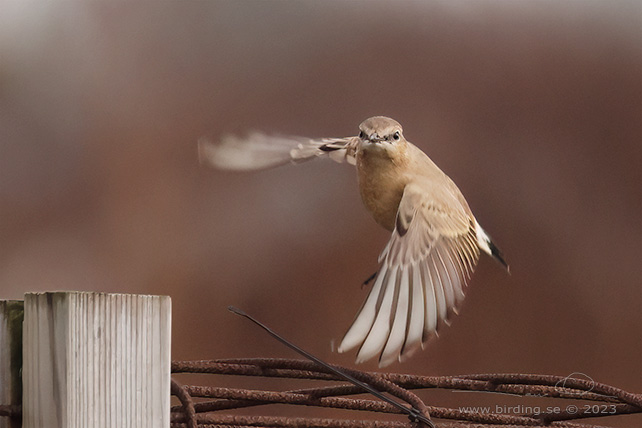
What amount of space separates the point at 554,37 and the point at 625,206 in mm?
246

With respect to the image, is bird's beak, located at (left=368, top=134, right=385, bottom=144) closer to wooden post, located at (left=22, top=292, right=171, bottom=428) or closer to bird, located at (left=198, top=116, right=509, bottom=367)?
bird, located at (left=198, top=116, right=509, bottom=367)

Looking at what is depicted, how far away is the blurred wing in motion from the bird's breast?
97mm

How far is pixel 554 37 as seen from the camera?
1.11 m

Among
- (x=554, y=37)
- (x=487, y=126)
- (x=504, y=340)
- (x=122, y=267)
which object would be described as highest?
(x=554, y=37)

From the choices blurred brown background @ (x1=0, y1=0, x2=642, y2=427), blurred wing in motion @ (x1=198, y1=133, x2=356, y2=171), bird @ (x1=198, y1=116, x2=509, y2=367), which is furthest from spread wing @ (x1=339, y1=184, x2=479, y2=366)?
blurred brown background @ (x1=0, y1=0, x2=642, y2=427)

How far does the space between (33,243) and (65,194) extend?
0.25ft

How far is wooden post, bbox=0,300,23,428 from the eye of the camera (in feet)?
1.19

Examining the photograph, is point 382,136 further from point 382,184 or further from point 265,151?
point 265,151

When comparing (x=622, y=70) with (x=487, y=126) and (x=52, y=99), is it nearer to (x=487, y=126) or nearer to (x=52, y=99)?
(x=487, y=126)

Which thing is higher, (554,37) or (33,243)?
(554,37)

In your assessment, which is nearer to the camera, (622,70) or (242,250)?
(242,250)

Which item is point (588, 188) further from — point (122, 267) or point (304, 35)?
point (122, 267)

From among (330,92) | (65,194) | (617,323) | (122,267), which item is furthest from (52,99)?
(617,323)

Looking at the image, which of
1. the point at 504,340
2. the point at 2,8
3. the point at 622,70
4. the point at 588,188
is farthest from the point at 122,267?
the point at 622,70
